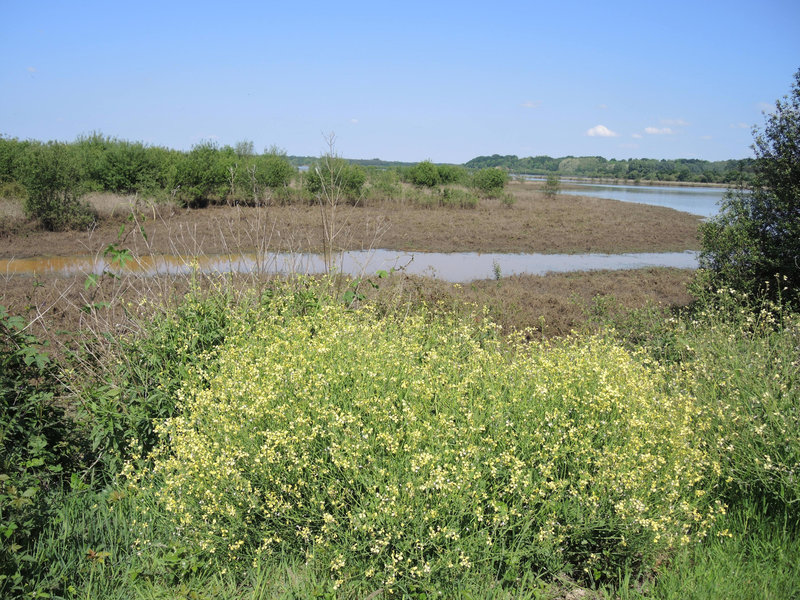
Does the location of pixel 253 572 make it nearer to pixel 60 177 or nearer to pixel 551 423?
pixel 551 423

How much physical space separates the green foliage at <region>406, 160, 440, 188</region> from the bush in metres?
40.8

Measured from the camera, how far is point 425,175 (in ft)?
143

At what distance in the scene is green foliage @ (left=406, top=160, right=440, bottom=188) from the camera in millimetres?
43562

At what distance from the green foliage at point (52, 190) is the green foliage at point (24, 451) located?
20672 millimetres

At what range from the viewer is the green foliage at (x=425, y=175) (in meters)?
43.6

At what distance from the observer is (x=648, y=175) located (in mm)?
122938

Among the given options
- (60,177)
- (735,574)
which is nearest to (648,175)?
(60,177)

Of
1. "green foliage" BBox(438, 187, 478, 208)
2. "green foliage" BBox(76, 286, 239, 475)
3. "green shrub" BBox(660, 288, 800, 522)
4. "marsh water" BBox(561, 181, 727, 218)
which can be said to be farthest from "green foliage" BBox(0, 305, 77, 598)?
"marsh water" BBox(561, 181, 727, 218)

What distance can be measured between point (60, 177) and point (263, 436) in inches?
954

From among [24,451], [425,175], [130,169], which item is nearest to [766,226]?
[24,451]

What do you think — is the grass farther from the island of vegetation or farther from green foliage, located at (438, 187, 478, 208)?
green foliage, located at (438, 187, 478, 208)

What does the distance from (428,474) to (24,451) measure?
3134mm

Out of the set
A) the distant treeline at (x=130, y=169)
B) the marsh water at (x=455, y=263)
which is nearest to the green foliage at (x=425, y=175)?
the distant treeline at (x=130, y=169)

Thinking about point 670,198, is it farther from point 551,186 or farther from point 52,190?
point 52,190
